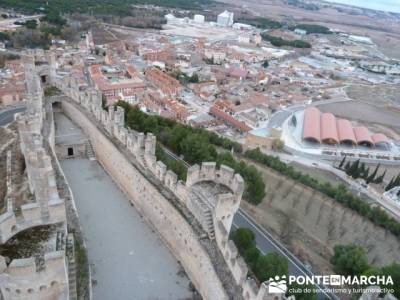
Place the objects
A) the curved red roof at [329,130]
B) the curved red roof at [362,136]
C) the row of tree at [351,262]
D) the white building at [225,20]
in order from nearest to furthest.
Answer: the row of tree at [351,262] < the curved red roof at [329,130] < the curved red roof at [362,136] < the white building at [225,20]

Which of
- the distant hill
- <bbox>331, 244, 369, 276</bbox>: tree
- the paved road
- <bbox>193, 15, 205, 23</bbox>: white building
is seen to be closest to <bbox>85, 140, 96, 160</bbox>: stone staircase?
<bbox>331, 244, 369, 276</bbox>: tree

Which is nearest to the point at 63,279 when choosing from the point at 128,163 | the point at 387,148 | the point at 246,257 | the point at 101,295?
the point at 101,295

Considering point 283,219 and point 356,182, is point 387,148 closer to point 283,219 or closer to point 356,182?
point 356,182

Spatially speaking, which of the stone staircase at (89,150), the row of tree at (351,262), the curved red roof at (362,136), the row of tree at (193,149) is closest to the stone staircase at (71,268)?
the stone staircase at (89,150)

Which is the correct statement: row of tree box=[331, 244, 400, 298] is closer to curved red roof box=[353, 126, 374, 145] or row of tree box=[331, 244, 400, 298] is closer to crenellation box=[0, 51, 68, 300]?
crenellation box=[0, 51, 68, 300]

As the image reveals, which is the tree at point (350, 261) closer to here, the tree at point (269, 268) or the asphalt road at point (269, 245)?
the asphalt road at point (269, 245)

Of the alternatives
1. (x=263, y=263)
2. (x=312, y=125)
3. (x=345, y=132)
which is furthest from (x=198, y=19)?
(x=263, y=263)
